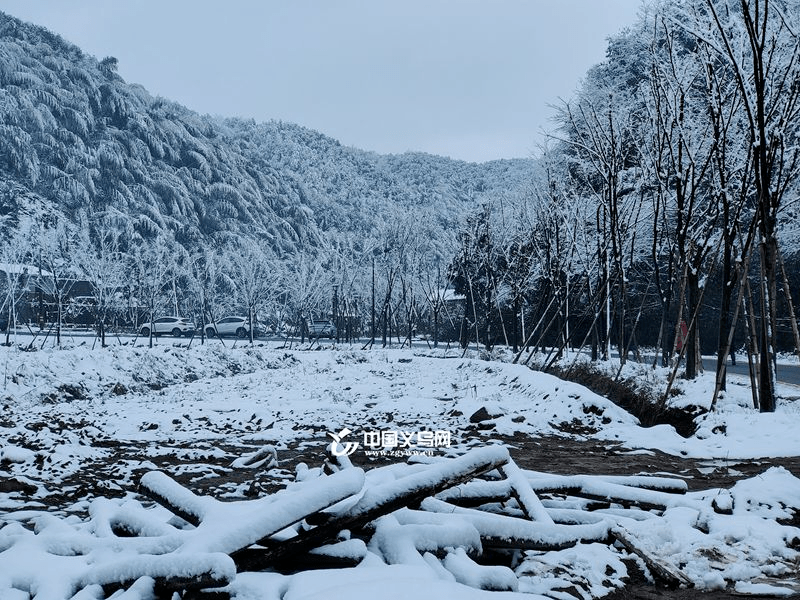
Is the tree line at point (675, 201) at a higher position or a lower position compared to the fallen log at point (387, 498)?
higher

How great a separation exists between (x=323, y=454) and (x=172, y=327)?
36.9 m

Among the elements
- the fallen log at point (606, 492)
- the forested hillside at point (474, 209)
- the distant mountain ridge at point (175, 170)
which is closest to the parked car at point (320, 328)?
the forested hillside at point (474, 209)

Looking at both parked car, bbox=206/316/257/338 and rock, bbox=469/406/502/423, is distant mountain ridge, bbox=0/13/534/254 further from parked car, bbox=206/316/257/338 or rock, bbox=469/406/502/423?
rock, bbox=469/406/502/423

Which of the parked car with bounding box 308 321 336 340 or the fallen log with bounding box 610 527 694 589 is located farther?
the parked car with bounding box 308 321 336 340

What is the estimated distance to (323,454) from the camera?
8.55m

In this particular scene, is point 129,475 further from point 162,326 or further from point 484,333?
point 162,326

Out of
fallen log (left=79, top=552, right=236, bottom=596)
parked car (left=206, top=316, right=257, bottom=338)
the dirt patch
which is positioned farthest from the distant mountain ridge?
fallen log (left=79, top=552, right=236, bottom=596)

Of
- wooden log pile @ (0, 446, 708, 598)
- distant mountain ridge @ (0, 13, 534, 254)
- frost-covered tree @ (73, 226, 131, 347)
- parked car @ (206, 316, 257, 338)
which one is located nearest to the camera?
wooden log pile @ (0, 446, 708, 598)

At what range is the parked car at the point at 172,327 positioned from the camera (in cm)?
4169

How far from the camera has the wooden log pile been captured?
3061 mm

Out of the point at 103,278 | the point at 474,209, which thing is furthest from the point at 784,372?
the point at 103,278

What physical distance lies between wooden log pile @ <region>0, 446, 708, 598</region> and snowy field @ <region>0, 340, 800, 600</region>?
0.02m

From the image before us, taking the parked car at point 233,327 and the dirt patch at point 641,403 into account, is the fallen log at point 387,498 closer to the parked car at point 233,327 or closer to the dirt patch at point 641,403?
the dirt patch at point 641,403

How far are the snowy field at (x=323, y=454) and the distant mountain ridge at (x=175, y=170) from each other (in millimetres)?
37762
